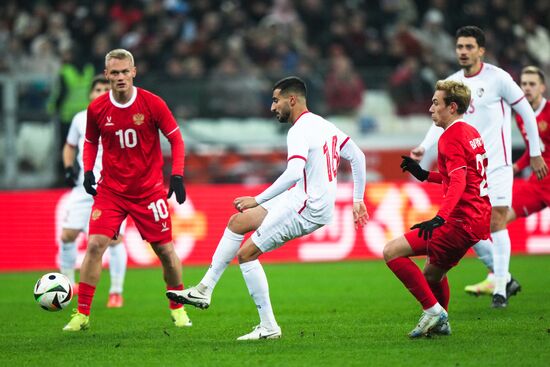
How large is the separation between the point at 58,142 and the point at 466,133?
1022 centimetres

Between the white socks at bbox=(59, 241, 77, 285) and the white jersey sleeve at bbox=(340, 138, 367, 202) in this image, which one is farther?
the white socks at bbox=(59, 241, 77, 285)

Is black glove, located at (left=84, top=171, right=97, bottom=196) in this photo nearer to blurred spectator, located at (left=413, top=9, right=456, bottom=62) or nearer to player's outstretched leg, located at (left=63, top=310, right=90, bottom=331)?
player's outstretched leg, located at (left=63, top=310, right=90, bottom=331)

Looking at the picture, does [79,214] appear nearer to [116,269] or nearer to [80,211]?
[80,211]

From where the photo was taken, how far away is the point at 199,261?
1609cm

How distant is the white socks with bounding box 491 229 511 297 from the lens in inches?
406

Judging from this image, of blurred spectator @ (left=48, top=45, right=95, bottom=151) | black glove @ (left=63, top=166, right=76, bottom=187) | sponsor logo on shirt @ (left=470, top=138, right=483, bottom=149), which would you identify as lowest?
black glove @ (left=63, top=166, right=76, bottom=187)

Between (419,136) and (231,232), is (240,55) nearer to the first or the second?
(419,136)

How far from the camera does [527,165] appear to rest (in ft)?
38.2

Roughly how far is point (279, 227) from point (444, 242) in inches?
54.0

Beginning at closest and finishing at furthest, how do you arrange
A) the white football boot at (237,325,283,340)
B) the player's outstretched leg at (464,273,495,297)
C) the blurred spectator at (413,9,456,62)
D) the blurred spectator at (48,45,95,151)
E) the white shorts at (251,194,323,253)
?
1. the white shorts at (251,194,323,253)
2. the white football boot at (237,325,283,340)
3. the player's outstretched leg at (464,273,495,297)
4. the blurred spectator at (48,45,95,151)
5. the blurred spectator at (413,9,456,62)

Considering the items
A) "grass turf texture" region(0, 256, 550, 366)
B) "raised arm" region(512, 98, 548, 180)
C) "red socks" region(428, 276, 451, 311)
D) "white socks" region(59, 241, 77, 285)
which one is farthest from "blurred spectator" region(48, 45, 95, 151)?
"red socks" region(428, 276, 451, 311)

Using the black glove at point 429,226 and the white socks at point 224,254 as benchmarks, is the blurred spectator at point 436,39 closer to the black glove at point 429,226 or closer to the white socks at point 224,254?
the white socks at point 224,254

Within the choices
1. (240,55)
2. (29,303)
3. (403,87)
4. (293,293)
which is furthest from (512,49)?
(29,303)

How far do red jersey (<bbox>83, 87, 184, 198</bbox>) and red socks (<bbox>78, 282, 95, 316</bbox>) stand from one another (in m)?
0.92
